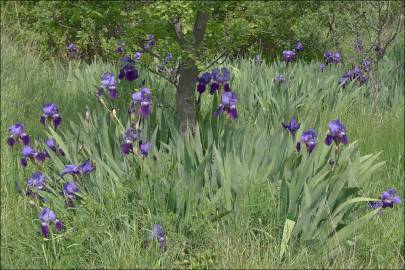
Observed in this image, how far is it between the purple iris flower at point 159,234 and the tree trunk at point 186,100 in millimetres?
1197

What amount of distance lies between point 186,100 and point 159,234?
4.27ft

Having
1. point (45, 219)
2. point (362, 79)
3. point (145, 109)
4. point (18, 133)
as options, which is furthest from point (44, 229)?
point (362, 79)

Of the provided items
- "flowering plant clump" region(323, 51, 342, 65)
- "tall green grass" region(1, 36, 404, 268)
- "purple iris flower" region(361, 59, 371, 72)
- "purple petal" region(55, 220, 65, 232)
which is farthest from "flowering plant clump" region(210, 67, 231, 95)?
"flowering plant clump" region(323, 51, 342, 65)

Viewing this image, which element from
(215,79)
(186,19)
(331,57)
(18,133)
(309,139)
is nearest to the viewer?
(309,139)

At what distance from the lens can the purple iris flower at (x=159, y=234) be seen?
2.44 meters

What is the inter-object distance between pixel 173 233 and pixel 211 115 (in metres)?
1.18

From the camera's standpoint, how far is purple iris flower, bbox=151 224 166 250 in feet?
8.01

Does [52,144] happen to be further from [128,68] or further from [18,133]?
[128,68]

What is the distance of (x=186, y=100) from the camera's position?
3574 mm

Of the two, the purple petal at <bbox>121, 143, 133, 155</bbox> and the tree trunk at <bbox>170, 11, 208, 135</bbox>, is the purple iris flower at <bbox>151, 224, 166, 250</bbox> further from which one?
the tree trunk at <bbox>170, 11, 208, 135</bbox>

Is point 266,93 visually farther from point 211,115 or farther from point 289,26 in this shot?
point 289,26

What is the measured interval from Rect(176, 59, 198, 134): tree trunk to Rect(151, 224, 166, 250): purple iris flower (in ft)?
3.93

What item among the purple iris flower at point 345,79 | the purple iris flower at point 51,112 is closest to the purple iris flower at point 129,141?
the purple iris flower at point 51,112

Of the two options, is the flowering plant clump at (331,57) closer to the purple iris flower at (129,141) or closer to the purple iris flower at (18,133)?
the purple iris flower at (129,141)
